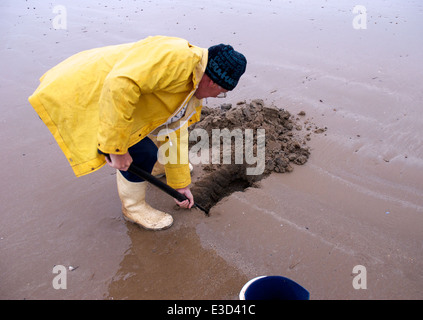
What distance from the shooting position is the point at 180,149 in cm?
219

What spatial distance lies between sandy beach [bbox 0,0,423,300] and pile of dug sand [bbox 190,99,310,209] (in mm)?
91

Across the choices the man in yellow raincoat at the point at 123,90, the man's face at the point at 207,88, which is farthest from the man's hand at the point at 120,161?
the man's face at the point at 207,88

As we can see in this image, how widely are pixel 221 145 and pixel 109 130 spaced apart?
153 cm

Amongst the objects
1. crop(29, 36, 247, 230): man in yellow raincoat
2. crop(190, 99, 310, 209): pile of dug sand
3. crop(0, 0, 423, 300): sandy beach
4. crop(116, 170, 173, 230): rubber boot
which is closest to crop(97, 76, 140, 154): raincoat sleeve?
crop(29, 36, 247, 230): man in yellow raincoat

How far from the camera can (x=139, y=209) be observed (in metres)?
2.29

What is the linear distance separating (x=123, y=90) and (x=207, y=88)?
1.56ft

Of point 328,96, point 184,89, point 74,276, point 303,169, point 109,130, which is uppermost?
point 184,89

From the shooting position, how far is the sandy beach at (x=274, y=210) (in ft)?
6.52

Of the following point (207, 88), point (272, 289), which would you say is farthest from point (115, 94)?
point (272, 289)

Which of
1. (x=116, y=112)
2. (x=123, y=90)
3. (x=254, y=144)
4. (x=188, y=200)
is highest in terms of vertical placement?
(x=123, y=90)

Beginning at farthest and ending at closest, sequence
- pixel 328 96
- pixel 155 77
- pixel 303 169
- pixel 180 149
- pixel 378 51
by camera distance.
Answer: pixel 378 51
pixel 328 96
pixel 303 169
pixel 180 149
pixel 155 77

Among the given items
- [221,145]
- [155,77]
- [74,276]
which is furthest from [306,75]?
[74,276]

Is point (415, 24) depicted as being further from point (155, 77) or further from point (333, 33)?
point (155, 77)

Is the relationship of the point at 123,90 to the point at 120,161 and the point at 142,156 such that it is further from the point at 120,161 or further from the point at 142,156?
the point at 142,156
